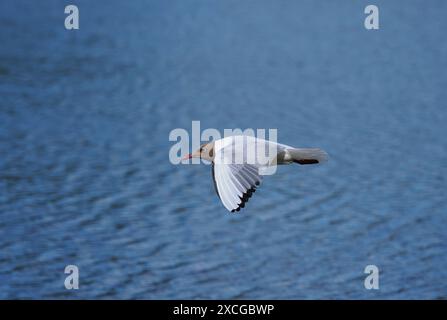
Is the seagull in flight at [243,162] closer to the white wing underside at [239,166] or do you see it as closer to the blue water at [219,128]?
the white wing underside at [239,166]

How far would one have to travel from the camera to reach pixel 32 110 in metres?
12.2

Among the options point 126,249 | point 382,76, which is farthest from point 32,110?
point 382,76

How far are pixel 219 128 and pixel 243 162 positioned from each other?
5.99 meters

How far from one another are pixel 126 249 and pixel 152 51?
673cm

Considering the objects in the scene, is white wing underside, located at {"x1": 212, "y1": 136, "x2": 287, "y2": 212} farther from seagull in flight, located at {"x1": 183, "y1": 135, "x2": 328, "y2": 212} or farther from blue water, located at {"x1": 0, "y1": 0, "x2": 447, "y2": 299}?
blue water, located at {"x1": 0, "y1": 0, "x2": 447, "y2": 299}

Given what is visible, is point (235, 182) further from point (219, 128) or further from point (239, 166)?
point (219, 128)

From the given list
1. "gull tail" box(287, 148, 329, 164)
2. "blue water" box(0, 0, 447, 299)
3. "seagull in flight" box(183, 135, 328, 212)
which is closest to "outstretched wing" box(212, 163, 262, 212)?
"seagull in flight" box(183, 135, 328, 212)

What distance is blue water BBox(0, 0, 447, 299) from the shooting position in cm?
859

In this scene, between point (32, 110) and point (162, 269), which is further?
point (32, 110)

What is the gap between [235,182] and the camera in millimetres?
5336

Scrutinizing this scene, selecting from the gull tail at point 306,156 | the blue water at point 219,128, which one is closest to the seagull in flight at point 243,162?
the gull tail at point 306,156

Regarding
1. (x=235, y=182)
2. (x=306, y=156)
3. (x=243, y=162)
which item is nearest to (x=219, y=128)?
(x=306, y=156)

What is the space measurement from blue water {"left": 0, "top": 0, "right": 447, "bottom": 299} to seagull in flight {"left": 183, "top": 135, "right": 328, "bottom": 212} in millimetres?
2684
